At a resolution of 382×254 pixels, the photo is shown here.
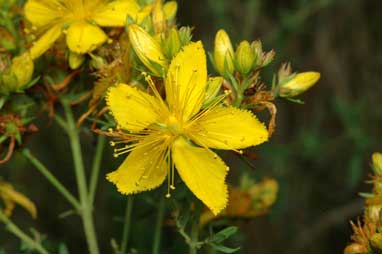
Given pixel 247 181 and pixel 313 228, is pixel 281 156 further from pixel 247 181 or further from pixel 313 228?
pixel 247 181

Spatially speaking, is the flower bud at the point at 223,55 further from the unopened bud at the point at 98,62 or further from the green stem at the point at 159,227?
the green stem at the point at 159,227

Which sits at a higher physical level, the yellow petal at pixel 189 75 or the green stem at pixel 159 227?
the yellow petal at pixel 189 75

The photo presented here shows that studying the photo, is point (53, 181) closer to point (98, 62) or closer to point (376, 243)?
point (98, 62)

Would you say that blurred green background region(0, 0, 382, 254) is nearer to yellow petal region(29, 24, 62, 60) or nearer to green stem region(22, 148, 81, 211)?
green stem region(22, 148, 81, 211)

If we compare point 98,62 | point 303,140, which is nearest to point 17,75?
point 98,62

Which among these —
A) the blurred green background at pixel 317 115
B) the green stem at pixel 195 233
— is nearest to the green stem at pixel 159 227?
the green stem at pixel 195 233

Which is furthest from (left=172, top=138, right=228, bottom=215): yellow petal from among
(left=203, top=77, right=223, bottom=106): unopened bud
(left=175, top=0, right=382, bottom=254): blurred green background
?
(left=175, top=0, right=382, bottom=254): blurred green background
